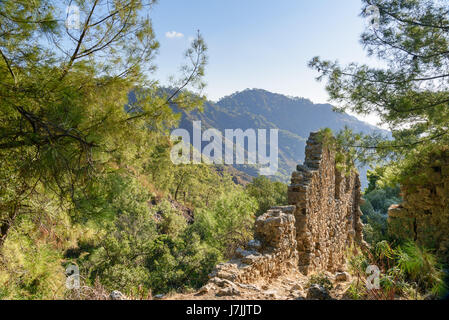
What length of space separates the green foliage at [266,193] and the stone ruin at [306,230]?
9.69 metres

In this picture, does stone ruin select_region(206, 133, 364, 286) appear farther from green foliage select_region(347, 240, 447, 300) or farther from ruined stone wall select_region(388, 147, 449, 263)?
ruined stone wall select_region(388, 147, 449, 263)

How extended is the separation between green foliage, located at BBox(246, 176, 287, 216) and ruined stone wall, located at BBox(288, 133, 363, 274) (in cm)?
976

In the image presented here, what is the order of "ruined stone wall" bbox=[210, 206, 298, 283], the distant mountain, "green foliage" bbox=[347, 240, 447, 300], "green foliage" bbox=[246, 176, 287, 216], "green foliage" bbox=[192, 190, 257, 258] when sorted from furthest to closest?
the distant mountain → "green foliage" bbox=[246, 176, 287, 216] → "green foliage" bbox=[192, 190, 257, 258] → "ruined stone wall" bbox=[210, 206, 298, 283] → "green foliage" bbox=[347, 240, 447, 300]

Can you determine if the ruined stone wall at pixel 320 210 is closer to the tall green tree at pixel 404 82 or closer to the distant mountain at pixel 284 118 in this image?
the tall green tree at pixel 404 82

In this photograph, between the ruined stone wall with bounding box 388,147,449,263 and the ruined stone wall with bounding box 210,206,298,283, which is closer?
the ruined stone wall with bounding box 210,206,298,283

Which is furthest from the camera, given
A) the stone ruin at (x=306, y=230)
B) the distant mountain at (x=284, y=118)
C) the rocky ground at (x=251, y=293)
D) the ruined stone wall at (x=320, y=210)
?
the distant mountain at (x=284, y=118)

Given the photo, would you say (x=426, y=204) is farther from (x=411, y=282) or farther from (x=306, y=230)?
(x=411, y=282)

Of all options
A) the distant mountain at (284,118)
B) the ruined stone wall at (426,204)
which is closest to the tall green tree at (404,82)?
the ruined stone wall at (426,204)

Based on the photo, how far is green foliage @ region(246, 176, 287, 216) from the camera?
20.5 m

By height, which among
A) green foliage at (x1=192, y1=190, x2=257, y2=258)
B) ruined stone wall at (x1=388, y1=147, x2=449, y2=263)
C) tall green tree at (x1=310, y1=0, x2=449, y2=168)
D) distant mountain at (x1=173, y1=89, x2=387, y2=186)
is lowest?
green foliage at (x1=192, y1=190, x2=257, y2=258)

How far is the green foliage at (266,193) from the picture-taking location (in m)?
20.5

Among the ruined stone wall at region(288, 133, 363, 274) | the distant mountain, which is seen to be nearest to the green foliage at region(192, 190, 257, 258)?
the ruined stone wall at region(288, 133, 363, 274)
